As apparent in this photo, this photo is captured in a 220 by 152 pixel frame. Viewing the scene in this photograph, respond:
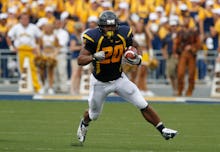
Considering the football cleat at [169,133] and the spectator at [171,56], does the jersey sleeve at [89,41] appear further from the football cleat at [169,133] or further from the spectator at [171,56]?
the spectator at [171,56]

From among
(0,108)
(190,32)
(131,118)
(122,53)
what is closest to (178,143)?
(122,53)

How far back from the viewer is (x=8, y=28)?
2323cm

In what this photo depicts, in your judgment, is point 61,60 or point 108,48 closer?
point 108,48

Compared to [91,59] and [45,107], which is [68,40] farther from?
A: [91,59]

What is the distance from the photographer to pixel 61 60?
69.5 ft

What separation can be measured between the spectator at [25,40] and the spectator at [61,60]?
48 cm

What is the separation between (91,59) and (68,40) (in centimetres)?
1070

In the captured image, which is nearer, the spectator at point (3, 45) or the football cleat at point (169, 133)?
the football cleat at point (169, 133)

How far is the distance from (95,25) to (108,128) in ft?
21.4

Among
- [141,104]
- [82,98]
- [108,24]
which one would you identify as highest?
[108,24]

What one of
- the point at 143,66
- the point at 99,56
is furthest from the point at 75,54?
the point at 99,56

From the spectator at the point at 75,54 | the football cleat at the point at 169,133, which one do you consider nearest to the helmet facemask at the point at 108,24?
the football cleat at the point at 169,133

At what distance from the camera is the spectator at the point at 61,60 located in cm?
2105

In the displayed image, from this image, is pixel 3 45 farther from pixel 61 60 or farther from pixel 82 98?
pixel 82 98
